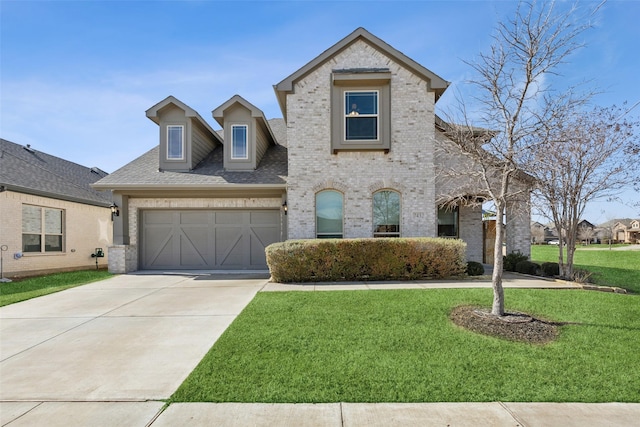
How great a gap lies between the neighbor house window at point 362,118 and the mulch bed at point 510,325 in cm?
700

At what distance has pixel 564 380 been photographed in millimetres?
3709

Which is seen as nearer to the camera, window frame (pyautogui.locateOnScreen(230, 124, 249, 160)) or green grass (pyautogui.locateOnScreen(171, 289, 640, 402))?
green grass (pyautogui.locateOnScreen(171, 289, 640, 402))

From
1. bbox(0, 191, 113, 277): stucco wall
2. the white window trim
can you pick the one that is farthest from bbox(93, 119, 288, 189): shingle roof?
bbox(0, 191, 113, 277): stucco wall

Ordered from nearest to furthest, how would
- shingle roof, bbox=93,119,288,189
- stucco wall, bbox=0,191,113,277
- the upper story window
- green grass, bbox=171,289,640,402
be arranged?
green grass, bbox=171,289,640,402 → the upper story window → stucco wall, bbox=0,191,113,277 → shingle roof, bbox=93,119,288,189

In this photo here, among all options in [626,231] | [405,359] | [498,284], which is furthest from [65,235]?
[626,231]

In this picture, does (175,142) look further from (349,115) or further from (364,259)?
(364,259)

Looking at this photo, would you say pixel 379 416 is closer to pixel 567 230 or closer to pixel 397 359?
pixel 397 359

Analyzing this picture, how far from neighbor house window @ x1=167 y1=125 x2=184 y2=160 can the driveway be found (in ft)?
19.1

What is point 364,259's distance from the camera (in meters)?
9.63

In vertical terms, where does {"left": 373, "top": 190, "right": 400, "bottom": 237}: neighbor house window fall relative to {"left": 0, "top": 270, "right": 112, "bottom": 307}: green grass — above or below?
above

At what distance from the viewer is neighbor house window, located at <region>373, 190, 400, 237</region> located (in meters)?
11.2

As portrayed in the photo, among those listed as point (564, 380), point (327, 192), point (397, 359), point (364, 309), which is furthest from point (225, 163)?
point (564, 380)

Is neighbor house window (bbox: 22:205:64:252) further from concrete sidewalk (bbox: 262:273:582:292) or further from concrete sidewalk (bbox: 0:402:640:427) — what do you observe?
concrete sidewalk (bbox: 0:402:640:427)

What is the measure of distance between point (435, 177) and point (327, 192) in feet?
12.1
